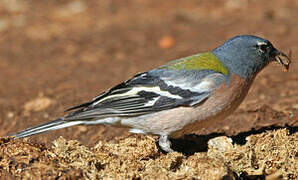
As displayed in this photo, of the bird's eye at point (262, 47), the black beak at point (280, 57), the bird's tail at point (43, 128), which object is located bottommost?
the bird's tail at point (43, 128)

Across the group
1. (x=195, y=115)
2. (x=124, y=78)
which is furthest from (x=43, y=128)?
(x=124, y=78)

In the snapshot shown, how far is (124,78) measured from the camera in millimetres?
8383

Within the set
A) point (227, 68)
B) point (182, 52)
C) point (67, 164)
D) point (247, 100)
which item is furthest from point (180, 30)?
point (67, 164)

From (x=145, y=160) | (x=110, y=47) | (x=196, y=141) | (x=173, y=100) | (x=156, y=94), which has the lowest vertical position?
(x=145, y=160)

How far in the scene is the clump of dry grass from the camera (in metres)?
3.82

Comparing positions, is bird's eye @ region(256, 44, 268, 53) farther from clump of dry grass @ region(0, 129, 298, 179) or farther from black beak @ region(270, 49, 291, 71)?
clump of dry grass @ region(0, 129, 298, 179)

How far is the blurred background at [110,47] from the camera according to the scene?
6711mm

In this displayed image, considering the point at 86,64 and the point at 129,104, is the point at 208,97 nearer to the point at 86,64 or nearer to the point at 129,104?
the point at 129,104

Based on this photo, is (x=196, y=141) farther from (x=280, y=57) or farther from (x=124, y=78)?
(x=124, y=78)

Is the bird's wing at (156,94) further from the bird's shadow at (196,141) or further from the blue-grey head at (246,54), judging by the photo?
the bird's shadow at (196,141)

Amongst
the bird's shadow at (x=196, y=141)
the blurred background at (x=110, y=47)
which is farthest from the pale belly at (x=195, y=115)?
the blurred background at (x=110, y=47)

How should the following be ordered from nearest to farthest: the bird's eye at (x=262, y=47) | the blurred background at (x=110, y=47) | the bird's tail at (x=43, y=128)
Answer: the bird's tail at (x=43, y=128)
the bird's eye at (x=262, y=47)
the blurred background at (x=110, y=47)

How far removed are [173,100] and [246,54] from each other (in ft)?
3.45

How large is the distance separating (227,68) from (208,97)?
0.47 m
